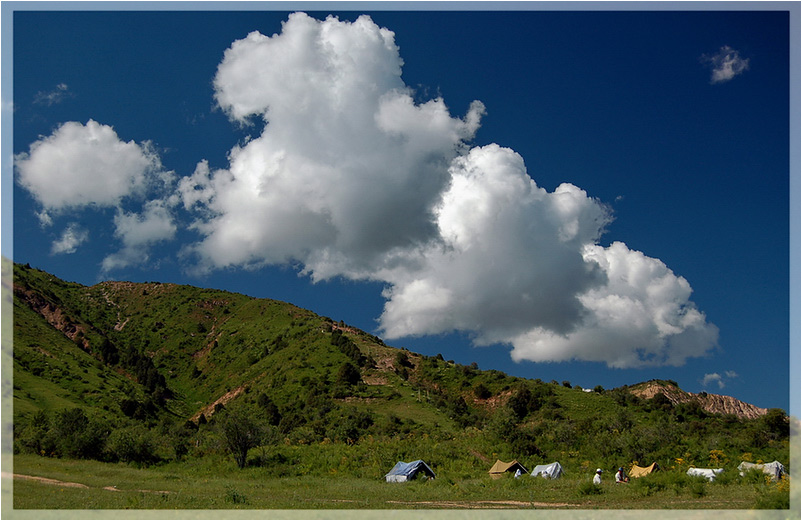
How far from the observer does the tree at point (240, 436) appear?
4516cm

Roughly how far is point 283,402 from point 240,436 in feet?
162

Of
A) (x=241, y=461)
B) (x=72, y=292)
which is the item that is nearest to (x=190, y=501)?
(x=241, y=461)

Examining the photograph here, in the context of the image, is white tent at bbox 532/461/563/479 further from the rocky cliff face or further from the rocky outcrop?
the rocky outcrop

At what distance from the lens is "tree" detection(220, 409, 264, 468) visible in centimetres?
4516

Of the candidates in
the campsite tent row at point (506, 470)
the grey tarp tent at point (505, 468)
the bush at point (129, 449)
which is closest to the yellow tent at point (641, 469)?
the campsite tent row at point (506, 470)

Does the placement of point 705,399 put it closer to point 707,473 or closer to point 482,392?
point 482,392

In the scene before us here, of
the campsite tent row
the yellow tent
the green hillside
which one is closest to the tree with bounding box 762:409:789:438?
the green hillside

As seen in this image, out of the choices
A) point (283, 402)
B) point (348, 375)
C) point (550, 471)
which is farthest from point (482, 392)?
point (550, 471)

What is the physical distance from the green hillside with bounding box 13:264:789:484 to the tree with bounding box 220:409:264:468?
140 millimetres

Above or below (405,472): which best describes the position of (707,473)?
above

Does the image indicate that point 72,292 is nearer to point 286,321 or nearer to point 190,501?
point 286,321

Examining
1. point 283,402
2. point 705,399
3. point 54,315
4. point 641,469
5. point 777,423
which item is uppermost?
point 54,315

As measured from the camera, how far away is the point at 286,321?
147625 millimetres

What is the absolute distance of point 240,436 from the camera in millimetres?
45156
